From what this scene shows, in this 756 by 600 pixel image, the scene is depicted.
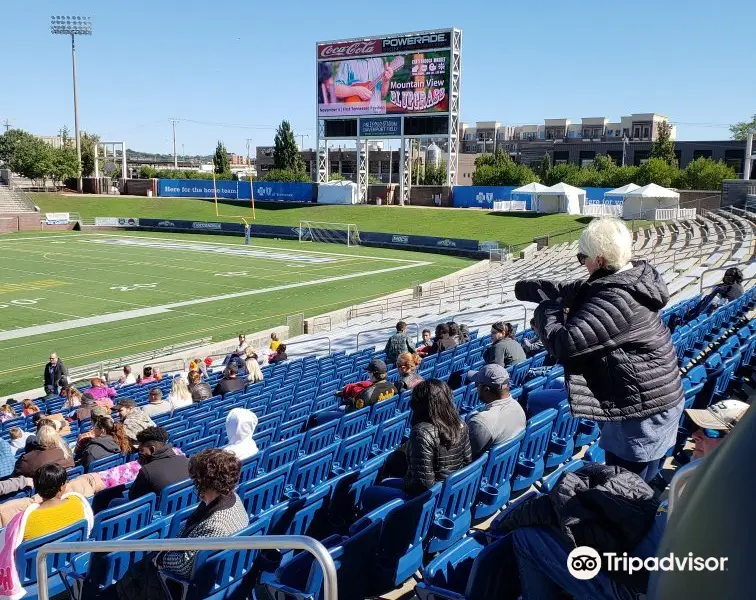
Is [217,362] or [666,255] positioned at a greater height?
[666,255]

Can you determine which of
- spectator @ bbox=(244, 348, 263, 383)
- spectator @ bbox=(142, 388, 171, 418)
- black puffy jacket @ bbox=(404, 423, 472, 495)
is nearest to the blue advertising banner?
spectator @ bbox=(244, 348, 263, 383)

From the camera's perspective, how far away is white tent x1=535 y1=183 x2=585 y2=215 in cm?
5894

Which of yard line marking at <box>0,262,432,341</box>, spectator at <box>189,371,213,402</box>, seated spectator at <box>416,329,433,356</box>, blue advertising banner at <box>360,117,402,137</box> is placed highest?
blue advertising banner at <box>360,117,402,137</box>

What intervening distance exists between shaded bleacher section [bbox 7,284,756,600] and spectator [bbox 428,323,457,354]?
4.27 metres

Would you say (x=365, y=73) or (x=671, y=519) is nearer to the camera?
(x=671, y=519)

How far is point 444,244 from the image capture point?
172 feet

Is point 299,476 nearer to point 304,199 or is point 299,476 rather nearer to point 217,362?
point 217,362

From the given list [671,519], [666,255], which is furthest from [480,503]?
[666,255]

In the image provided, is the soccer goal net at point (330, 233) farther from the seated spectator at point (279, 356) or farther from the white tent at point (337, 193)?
the seated spectator at point (279, 356)

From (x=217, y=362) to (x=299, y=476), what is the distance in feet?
50.4

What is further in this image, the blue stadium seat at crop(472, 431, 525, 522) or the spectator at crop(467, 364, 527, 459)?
the spectator at crop(467, 364, 527, 459)

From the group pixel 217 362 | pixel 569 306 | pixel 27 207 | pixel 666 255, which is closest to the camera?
pixel 569 306

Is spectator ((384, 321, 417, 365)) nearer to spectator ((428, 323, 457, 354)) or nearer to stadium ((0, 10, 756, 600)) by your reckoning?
stadium ((0, 10, 756, 600))

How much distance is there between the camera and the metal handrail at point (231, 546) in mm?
2574
